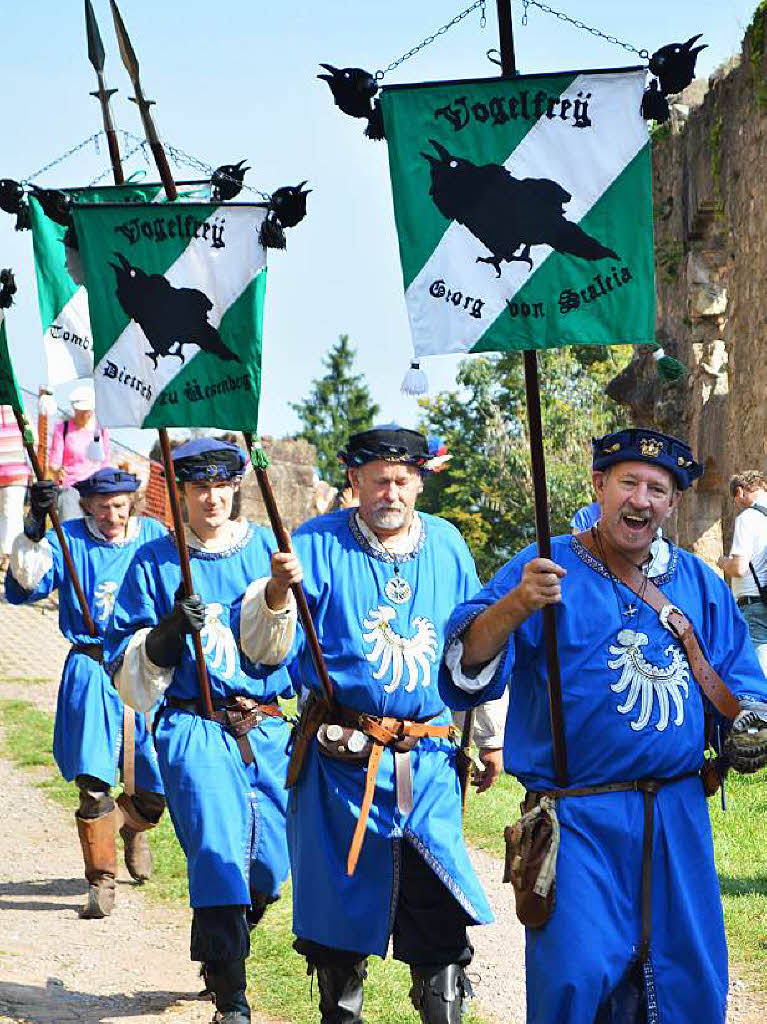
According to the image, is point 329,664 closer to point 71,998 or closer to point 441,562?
point 441,562

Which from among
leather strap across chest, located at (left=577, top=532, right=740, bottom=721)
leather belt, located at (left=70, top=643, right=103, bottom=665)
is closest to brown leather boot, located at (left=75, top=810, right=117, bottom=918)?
leather belt, located at (left=70, top=643, right=103, bottom=665)

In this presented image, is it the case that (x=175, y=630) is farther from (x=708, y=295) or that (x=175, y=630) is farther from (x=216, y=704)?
(x=708, y=295)

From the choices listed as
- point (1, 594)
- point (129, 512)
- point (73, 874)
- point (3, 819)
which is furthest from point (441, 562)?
point (1, 594)

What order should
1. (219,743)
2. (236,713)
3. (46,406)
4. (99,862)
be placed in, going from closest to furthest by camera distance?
1. (219,743)
2. (236,713)
3. (99,862)
4. (46,406)

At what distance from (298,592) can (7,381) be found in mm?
2452

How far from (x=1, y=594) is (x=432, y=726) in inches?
606

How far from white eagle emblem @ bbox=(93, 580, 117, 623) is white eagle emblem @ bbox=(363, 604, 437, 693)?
3.12 m

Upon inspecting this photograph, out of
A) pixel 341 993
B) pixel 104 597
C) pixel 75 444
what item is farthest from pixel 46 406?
pixel 341 993

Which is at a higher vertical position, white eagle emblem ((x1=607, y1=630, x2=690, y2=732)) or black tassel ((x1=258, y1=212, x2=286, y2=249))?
black tassel ((x1=258, y1=212, x2=286, y2=249))

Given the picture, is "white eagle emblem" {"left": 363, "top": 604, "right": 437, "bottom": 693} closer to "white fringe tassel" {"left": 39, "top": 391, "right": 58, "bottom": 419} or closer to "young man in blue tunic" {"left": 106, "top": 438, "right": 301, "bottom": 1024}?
"young man in blue tunic" {"left": 106, "top": 438, "right": 301, "bottom": 1024}

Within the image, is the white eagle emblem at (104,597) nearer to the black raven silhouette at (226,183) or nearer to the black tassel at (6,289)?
the black tassel at (6,289)

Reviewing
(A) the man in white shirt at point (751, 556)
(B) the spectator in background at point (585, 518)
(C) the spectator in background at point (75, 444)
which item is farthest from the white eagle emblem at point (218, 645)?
(C) the spectator in background at point (75, 444)

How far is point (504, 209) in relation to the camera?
4.13m

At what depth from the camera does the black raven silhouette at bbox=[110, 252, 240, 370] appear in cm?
517
